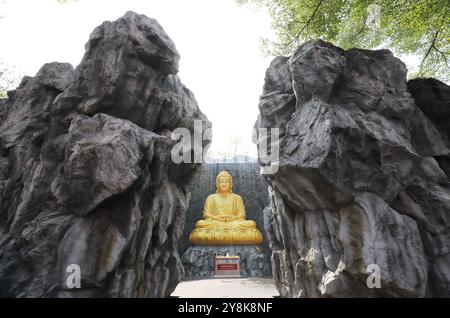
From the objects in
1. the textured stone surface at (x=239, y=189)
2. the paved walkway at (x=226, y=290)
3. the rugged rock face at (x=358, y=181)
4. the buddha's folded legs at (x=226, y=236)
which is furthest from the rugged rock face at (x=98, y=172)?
the textured stone surface at (x=239, y=189)

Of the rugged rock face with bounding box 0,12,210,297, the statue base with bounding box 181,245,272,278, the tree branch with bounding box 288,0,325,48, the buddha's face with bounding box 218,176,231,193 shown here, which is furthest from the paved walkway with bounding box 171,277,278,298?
the tree branch with bounding box 288,0,325,48

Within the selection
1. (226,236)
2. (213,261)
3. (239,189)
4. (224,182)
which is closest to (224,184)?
(224,182)

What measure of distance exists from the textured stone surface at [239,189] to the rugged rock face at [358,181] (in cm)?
828

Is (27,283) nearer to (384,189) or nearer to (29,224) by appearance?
(29,224)

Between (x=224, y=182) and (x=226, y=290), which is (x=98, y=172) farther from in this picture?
(x=224, y=182)

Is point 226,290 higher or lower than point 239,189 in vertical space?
lower

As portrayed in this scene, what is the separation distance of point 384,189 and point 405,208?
1.77ft

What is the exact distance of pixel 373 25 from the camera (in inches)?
340

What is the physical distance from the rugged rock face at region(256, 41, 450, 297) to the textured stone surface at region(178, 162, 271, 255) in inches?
326

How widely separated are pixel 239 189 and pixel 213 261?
15.9ft

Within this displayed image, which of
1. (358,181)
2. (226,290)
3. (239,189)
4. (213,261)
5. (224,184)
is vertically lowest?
(226,290)

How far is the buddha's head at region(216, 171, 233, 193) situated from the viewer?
14.3 m

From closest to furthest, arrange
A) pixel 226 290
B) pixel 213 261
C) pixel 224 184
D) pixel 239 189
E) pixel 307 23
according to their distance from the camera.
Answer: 1. pixel 226 290
2. pixel 307 23
3. pixel 213 261
4. pixel 224 184
5. pixel 239 189

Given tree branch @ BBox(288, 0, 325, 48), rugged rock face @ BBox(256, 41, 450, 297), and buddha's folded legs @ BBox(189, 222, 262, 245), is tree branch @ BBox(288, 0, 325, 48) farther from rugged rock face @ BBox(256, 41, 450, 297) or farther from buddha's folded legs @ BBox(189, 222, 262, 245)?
buddha's folded legs @ BBox(189, 222, 262, 245)
